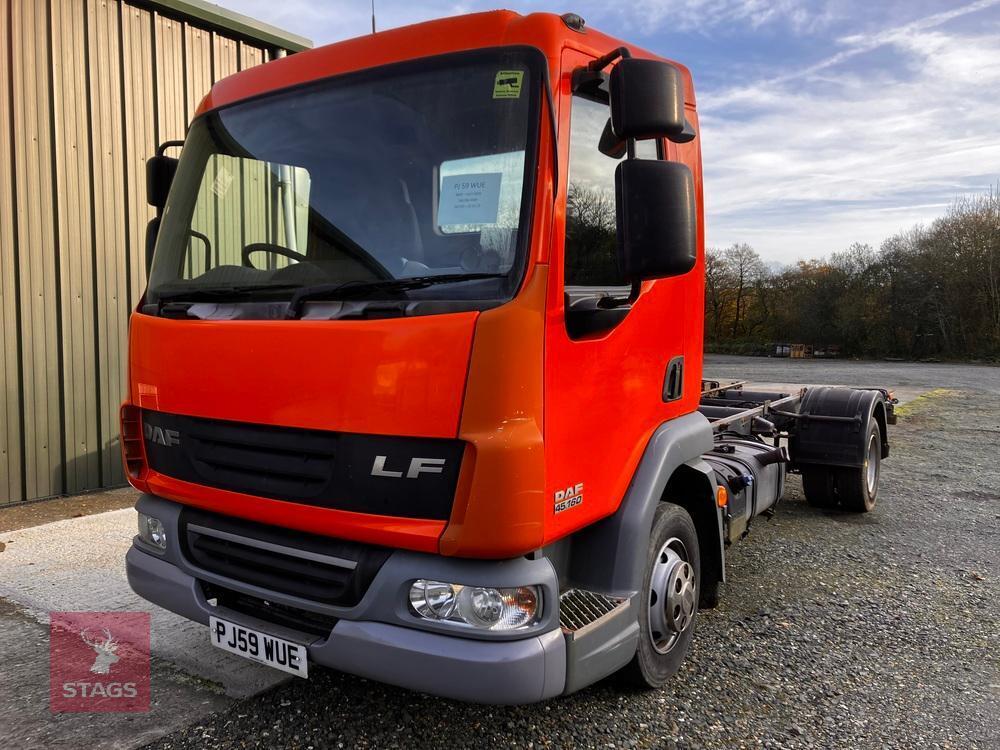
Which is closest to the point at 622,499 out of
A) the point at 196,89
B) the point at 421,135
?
the point at 421,135

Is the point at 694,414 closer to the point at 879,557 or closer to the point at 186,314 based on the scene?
the point at 186,314

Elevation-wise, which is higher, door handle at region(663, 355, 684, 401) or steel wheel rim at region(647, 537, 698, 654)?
door handle at region(663, 355, 684, 401)

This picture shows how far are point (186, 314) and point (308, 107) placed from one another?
3.02 ft

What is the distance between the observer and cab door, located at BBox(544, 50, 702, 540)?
2.40m

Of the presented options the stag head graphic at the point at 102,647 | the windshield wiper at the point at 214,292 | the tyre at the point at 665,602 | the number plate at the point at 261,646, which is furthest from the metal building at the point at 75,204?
the tyre at the point at 665,602

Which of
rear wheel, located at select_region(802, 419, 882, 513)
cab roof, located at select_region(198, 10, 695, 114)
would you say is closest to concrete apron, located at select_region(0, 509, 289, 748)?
cab roof, located at select_region(198, 10, 695, 114)

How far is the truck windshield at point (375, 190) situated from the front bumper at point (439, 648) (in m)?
0.85

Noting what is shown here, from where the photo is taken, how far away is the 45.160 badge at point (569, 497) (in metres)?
2.40

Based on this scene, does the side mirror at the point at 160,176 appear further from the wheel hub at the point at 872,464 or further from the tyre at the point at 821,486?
the wheel hub at the point at 872,464

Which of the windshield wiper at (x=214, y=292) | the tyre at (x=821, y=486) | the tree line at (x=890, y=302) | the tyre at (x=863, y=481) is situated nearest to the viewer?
the windshield wiper at (x=214, y=292)

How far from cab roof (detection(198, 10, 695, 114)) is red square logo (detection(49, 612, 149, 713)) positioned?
255cm

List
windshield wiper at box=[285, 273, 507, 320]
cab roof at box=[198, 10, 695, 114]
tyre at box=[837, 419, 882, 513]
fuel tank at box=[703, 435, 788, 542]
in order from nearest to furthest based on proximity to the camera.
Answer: windshield wiper at box=[285, 273, 507, 320], cab roof at box=[198, 10, 695, 114], fuel tank at box=[703, 435, 788, 542], tyre at box=[837, 419, 882, 513]

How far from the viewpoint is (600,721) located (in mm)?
2926

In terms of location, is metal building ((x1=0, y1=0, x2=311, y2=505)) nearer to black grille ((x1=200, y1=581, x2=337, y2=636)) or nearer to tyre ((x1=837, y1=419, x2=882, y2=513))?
black grille ((x1=200, y1=581, x2=337, y2=636))
